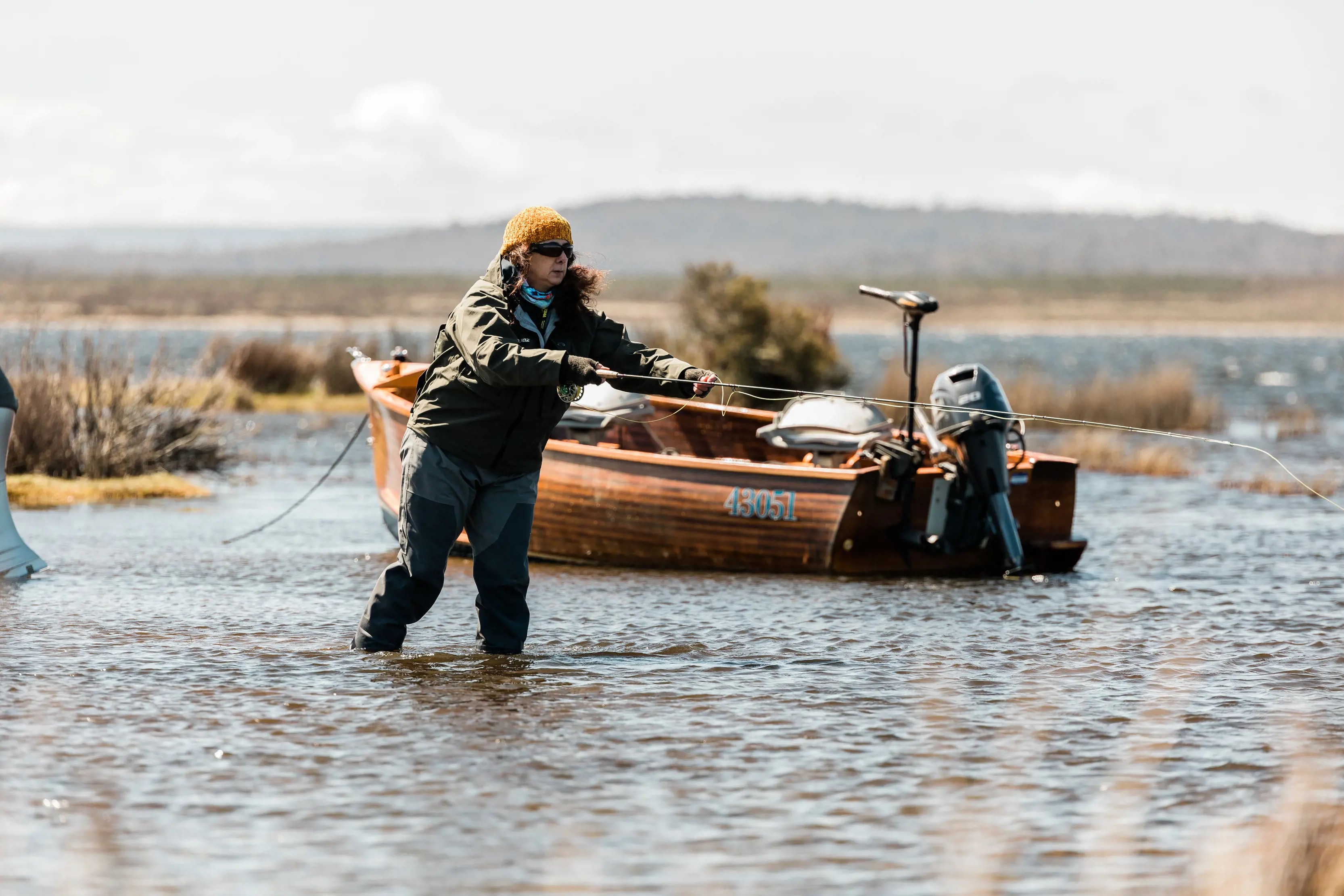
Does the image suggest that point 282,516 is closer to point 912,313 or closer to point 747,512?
point 747,512

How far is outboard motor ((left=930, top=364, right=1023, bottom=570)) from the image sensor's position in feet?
36.8

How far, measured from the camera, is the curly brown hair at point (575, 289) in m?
7.34

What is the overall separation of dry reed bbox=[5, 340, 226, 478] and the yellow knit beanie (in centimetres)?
898

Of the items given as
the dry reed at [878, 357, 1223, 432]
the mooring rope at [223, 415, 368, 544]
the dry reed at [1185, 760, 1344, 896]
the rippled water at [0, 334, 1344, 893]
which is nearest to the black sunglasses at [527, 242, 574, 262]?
the rippled water at [0, 334, 1344, 893]

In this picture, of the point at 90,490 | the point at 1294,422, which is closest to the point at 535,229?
the point at 90,490

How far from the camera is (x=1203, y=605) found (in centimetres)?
1045

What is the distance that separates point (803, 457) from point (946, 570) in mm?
1741

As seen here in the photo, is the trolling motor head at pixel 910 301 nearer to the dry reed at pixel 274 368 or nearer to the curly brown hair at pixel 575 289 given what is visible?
the curly brown hair at pixel 575 289

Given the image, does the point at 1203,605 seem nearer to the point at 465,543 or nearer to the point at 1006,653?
the point at 1006,653

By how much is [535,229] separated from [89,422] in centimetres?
946

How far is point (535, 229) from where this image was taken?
7242mm

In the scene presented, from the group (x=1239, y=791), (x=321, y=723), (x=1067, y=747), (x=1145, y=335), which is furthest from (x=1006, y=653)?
(x=1145, y=335)

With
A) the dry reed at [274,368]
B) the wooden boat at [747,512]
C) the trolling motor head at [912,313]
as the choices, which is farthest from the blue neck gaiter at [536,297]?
the dry reed at [274,368]

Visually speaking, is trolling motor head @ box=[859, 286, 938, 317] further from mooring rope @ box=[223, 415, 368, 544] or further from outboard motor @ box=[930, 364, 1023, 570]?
mooring rope @ box=[223, 415, 368, 544]
